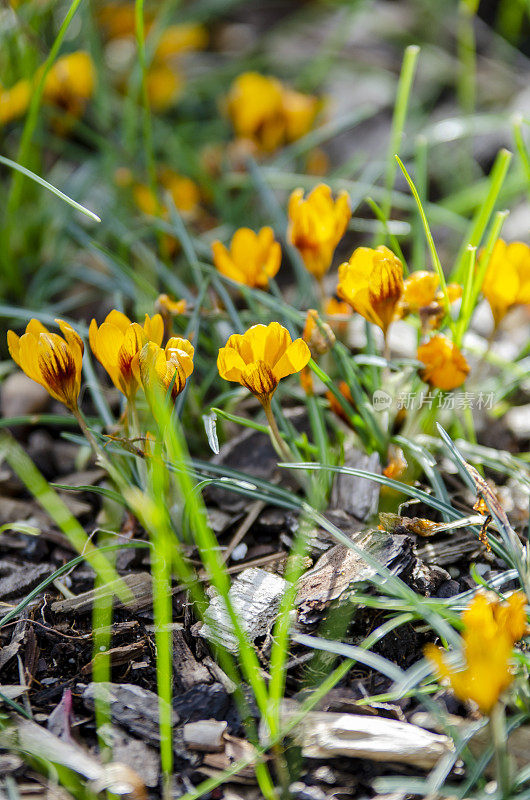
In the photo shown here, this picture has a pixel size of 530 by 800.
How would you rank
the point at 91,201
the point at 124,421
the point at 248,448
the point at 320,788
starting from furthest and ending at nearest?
the point at 91,201
the point at 248,448
the point at 124,421
the point at 320,788

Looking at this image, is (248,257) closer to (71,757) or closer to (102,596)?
(102,596)

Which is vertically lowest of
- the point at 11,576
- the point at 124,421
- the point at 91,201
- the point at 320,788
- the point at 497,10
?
the point at 320,788

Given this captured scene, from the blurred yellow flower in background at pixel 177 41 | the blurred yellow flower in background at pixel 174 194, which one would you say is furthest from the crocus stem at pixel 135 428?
the blurred yellow flower in background at pixel 177 41

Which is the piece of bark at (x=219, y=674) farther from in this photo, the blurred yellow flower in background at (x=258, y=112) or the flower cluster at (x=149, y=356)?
the blurred yellow flower in background at (x=258, y=112)

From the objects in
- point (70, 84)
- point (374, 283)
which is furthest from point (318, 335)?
point (70, 84)

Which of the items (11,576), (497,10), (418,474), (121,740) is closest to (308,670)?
(121,740)

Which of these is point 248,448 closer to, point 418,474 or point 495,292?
Answer: point 418,474

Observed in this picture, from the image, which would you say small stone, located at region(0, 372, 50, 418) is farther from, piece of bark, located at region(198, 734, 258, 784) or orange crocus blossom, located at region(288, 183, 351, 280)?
piece of bark, located at region(198, 734, 258, 784)
